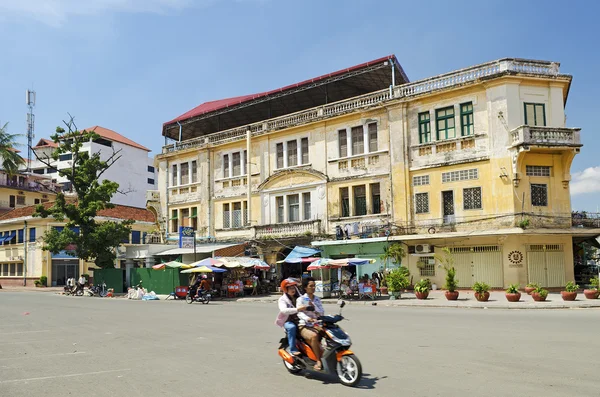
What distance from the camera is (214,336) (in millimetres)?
12656

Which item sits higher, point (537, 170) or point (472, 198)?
point (537, 170)

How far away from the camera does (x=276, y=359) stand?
9344mm

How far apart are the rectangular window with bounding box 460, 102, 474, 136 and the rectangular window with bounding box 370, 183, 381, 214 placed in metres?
5.86

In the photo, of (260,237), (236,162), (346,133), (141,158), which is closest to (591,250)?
(346,133)

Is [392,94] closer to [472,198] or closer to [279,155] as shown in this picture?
[472,198]

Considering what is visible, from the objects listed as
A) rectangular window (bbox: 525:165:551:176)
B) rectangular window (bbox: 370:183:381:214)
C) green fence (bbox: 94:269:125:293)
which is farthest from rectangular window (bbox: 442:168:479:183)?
green fence (bbox: 94:269:125:293)

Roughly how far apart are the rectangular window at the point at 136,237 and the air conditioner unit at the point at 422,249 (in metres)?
36.1

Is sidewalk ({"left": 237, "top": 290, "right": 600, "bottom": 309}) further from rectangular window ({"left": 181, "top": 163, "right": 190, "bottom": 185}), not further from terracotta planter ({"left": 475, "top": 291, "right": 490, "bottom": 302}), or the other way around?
rectangular window ({"left": 181, "top": 163, "right": 190, "bottom": 185})

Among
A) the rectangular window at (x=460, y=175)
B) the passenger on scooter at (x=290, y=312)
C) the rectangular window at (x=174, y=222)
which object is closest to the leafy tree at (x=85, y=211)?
the rectangular window at (x=174, y=222)

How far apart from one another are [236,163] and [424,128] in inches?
563

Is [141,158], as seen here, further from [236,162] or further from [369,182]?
[369,182]

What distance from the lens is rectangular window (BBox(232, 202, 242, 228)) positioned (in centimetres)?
3695

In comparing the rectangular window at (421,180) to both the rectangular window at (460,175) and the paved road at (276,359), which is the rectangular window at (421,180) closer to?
the rectangular window at (460,175)

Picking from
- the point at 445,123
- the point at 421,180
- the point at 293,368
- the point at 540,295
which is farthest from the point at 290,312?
the point at 445,123
